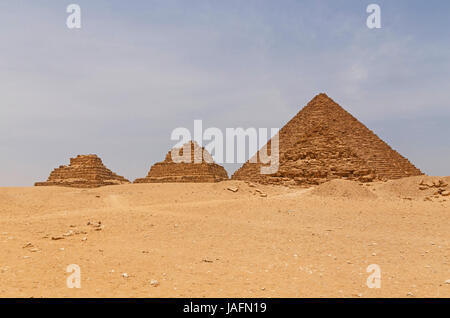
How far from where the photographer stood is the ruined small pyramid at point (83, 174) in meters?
37.5

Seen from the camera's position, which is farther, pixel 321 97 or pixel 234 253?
pixel 321 97

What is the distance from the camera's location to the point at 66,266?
18.6ft

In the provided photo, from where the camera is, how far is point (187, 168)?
39719 millimetres

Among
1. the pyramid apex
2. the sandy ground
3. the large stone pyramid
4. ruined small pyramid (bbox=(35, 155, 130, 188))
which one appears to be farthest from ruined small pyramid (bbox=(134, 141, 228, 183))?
the sandy ground

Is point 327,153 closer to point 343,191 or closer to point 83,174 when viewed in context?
point 343,191

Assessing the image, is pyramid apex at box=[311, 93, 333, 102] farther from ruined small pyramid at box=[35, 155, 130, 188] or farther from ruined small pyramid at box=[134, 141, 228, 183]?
ruined small pyramid at box=[35, 155, 130, 188]

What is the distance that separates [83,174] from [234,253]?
116ft

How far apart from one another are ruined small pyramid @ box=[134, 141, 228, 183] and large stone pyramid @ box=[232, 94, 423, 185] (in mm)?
3633

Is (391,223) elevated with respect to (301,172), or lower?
lower

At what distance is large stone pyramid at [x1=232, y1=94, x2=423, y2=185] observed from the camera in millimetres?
30516

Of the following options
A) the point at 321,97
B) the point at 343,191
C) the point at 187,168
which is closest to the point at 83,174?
the point at 187,168
